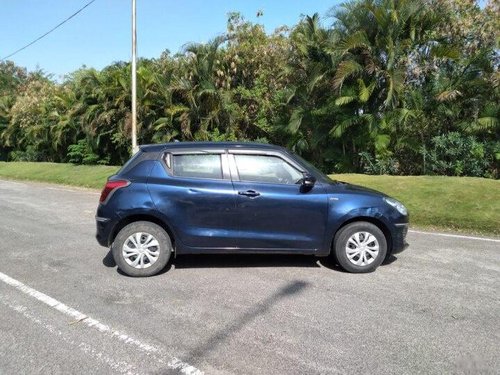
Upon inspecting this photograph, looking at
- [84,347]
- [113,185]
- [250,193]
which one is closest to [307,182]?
[250,193]

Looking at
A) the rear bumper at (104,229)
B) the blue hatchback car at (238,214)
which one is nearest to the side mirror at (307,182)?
the blue hatchback car at (238,214)

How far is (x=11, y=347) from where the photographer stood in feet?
12.8

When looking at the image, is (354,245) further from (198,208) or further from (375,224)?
(198,208)

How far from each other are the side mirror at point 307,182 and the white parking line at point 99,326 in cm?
279

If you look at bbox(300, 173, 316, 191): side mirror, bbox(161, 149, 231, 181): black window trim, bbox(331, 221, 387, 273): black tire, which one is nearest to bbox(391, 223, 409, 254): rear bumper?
bbox(331, 221, 387, 273): black tire

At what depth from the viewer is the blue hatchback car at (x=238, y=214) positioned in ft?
19.2

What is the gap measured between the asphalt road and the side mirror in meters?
1.09

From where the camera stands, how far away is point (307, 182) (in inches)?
230

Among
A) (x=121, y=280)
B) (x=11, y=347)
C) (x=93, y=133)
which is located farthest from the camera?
(x=93, y=133)

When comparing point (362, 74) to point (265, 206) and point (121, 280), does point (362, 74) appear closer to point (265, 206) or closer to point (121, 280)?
point (265, 206)

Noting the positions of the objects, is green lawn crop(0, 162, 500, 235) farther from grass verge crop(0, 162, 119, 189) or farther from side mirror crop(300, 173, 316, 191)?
grass verge crop(0, 162, 119, 189)

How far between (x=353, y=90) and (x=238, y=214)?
1033 cm

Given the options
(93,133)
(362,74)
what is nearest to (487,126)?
(362,74)

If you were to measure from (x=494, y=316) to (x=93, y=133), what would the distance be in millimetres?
21455
